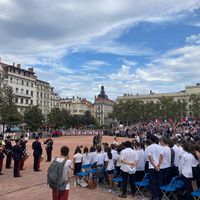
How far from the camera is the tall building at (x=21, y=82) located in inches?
3105

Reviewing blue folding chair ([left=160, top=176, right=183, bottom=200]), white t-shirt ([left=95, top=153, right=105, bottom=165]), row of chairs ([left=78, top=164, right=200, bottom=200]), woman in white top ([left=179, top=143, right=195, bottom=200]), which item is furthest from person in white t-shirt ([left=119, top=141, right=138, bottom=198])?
white t-shirt ([left=95, top=153, right=105, bottom=165])

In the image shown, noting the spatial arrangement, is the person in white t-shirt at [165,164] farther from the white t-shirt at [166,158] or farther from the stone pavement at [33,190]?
the stone pavement at [33,190]

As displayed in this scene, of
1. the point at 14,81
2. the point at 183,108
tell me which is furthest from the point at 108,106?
the point at 14,81

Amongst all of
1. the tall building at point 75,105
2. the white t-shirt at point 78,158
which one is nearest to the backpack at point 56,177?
the white t-shirt at point 78,158

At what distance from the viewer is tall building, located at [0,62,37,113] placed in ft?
259

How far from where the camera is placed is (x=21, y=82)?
84.6 meters

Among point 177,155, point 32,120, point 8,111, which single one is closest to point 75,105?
point 32,120

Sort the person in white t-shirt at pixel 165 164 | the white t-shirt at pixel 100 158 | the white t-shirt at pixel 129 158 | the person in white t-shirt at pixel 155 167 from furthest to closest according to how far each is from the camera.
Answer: the white t-shirt at pixel 100 158
the white t-shirt at pixel 129 158
the person in white t-shirt at pixel 165 164
the person in white t-shirt at pixel 155 167

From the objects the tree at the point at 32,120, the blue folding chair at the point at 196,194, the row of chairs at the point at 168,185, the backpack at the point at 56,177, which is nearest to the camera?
the backpack at the point at 56,177

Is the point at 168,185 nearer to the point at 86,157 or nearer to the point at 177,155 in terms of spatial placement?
the point at 177,155

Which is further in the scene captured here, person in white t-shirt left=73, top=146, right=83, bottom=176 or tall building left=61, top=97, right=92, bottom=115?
tall building left=61, top=97, right=92, bottom=115

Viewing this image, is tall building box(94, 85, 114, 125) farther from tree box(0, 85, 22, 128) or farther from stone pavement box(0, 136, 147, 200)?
stone pavement box(0, 136, 147, 200)

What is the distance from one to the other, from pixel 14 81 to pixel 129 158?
253 feet

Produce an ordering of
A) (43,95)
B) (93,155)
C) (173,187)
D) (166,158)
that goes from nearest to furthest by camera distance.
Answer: (173,187)
(166,158)
(93,155)
(43,95)
